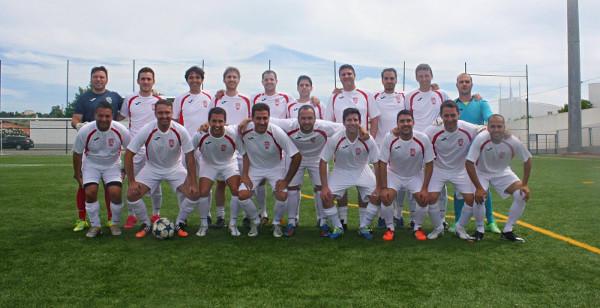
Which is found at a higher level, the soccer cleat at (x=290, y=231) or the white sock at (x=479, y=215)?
the white sock at (x=479, y=215)

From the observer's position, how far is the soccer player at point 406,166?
5043 mm

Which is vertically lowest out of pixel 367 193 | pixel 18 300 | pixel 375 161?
pixel 18 300

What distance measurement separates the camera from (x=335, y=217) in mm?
5105

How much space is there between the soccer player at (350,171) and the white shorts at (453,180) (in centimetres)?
67

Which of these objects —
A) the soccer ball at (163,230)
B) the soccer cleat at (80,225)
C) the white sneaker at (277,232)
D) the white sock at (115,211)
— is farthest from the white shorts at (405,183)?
the soccer cleat at (80,225)

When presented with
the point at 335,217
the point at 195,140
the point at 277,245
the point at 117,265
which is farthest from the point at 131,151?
the point at 335,217

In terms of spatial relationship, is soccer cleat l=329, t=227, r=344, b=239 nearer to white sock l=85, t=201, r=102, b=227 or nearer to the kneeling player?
the kneeling player

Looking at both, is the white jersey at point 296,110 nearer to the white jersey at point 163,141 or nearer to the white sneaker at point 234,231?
the white jersey at point 163,141

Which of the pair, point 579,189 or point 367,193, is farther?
point 579,189

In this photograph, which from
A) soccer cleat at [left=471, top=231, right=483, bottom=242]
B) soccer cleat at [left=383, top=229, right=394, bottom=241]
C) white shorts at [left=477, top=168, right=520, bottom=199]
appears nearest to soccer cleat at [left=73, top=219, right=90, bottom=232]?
soccer cleat at [left=383, top=229, right=394, bottom=241]

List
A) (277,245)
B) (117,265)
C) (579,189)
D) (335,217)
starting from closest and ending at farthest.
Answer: (117,265) < (277,245) < (335,217) < (579,189)

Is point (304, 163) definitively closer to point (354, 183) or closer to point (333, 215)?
point (354, 183)

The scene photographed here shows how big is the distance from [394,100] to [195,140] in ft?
8.97

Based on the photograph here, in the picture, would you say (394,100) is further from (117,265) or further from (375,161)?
(117,265)
